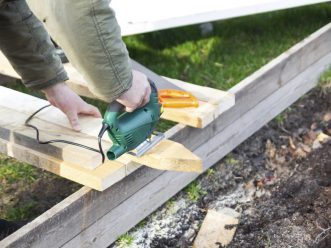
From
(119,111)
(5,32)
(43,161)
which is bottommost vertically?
(43,161)

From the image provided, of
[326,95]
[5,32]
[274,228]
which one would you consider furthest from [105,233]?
[326,95]

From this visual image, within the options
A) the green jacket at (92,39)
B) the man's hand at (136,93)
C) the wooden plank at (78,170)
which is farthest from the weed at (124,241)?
the green jacket at (92,39)

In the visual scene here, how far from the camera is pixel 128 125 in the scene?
2.63m

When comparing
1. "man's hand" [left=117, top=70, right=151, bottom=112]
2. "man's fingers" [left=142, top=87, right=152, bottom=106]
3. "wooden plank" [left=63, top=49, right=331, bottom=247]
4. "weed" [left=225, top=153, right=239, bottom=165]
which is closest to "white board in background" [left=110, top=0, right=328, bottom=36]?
"wooden plank" [left=63, top=49, right=331, bottom=247]

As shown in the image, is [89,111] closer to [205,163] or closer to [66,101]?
[66,101]

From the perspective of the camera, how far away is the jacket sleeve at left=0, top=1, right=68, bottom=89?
9.45 ft

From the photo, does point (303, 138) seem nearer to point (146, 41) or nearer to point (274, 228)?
point (274, 228)

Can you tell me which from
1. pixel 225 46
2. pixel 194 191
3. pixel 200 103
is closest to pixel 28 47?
pixel 200 103

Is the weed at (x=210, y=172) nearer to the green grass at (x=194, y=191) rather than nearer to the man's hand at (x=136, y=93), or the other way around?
the green grass at (x=194, y=191)

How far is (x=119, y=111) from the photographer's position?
101 inches

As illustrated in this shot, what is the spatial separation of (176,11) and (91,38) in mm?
2310

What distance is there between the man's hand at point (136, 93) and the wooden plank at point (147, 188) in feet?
2.08

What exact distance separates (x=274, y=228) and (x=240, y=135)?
0.85 m

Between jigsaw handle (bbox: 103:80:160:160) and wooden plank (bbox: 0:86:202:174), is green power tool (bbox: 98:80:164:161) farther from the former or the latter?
wooden plank (bbox: 0:86:202:174)
